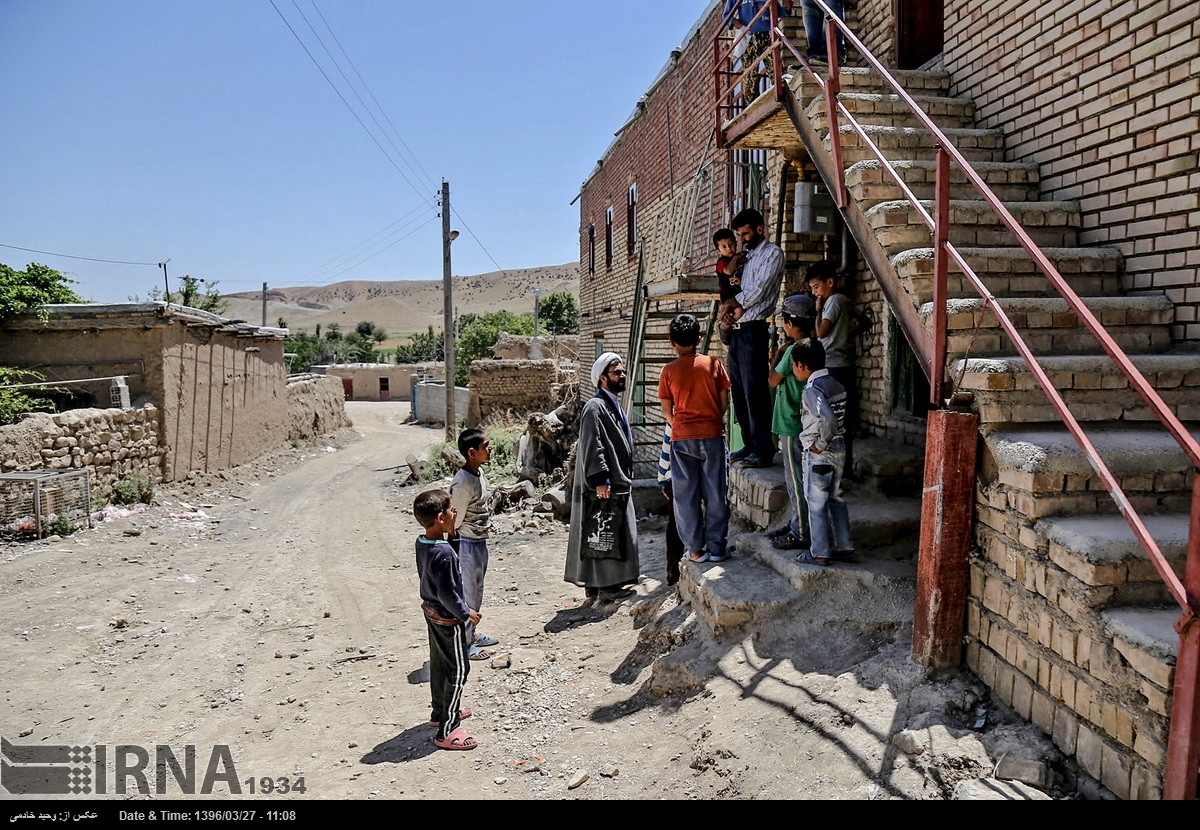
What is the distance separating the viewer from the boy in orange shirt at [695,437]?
190 inches

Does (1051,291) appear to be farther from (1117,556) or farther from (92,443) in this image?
(92,443)

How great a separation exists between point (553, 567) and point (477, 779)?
13.7ft

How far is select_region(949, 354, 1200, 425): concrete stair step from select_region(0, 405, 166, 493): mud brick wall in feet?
36.1

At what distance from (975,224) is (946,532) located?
1912 millimetres

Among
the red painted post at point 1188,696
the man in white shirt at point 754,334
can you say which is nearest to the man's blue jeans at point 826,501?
the man in white shirt at point 754,334

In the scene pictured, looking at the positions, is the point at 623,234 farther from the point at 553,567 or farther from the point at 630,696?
the point at 630,696

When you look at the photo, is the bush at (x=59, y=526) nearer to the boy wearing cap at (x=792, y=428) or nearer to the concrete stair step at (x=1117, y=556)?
the boy wearing cap at (x=792, y=428)

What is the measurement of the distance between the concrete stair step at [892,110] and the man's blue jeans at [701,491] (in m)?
2.19

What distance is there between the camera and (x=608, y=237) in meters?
16.9

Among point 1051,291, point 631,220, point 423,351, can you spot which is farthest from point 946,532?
point 423,351

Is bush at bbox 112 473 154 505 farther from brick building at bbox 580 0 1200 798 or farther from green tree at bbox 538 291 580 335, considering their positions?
green tree at bbox 538 291 580 335

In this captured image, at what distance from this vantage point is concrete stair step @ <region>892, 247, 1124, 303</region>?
12.2 feet

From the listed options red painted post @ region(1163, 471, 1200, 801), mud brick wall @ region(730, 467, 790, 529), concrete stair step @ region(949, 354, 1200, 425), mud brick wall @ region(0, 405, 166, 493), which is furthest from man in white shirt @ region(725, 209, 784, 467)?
mud brick wall @ region(0, 405, 166, 493)
